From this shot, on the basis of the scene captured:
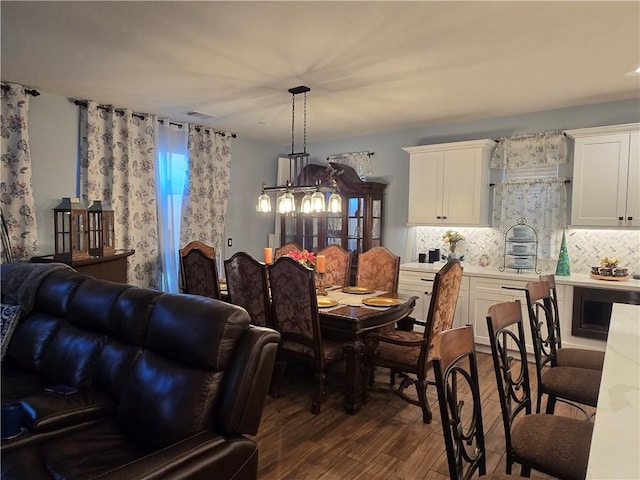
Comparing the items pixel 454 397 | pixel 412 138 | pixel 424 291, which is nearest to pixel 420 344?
pixel 454 397

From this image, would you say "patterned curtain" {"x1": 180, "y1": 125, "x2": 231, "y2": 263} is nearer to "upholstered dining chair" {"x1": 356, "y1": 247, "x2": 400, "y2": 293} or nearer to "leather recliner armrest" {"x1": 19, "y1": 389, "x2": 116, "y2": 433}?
"upholstered dining chair" {"x1": 356, "y1": 247, "x2": 400, "y2": 293}

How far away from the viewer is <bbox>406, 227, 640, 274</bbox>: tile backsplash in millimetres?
3996

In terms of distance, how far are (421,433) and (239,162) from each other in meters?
4.35

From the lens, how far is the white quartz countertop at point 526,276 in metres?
3.60

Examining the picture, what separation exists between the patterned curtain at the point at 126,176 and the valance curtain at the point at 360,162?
252cm

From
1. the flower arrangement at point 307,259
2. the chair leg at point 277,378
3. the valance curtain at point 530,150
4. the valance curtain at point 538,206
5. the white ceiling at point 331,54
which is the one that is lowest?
the chair leg at point 277,378

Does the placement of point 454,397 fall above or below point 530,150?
below

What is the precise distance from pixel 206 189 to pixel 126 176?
1057mm

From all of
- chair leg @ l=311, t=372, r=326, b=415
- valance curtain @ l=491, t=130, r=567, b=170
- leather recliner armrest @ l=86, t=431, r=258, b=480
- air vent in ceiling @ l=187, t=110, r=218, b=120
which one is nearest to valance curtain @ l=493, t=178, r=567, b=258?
valance curtain @ l=491, t=130, r=567, b=170

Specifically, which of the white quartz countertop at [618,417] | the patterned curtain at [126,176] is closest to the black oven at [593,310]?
the white quartz countertop at [618,417]

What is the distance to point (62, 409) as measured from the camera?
6.00 feet

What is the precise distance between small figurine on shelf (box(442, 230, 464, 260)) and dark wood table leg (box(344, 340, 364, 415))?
2.31 metres

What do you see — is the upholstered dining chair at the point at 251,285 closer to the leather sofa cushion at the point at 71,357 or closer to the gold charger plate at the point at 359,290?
the gold charger plate at the point at 359,290

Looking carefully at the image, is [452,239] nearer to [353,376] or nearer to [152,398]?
[353,376]
